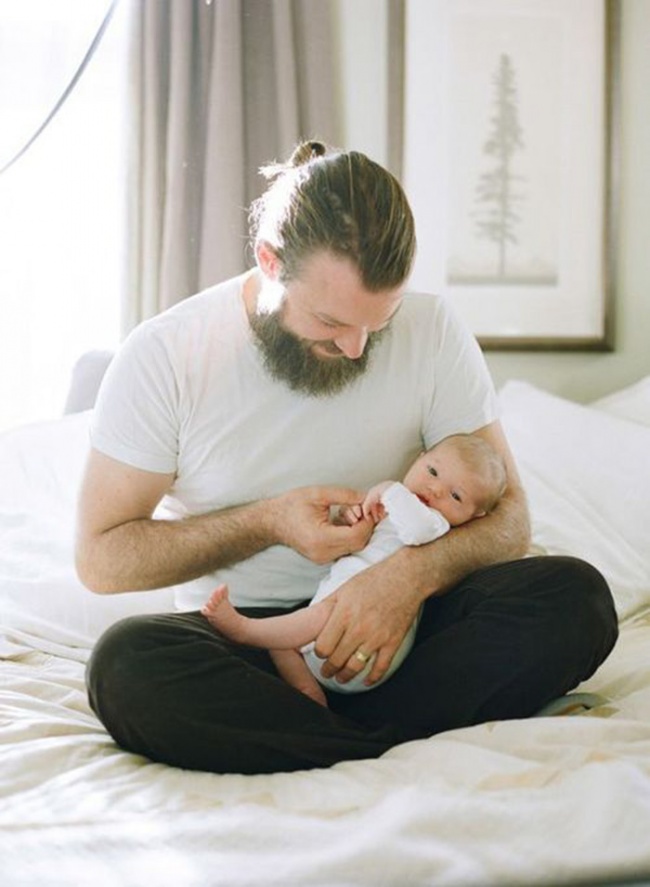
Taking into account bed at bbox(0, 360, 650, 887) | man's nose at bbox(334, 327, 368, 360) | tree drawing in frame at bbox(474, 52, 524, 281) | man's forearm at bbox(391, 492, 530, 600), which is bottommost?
bed at bbox(0, 360, 650, 887)

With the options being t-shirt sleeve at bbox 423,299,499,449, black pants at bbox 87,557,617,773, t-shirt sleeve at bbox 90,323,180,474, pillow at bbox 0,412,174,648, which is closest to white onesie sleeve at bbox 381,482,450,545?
black pants at bbox 87,557,617,773

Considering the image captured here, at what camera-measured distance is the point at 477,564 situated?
5.92 ft

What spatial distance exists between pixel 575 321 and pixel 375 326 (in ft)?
4.92

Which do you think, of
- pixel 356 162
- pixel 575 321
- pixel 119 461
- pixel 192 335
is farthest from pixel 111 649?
pixel 575 321

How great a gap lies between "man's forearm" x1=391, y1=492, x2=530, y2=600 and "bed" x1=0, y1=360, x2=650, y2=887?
0.23 metres

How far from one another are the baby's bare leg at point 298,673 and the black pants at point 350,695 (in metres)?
0.03

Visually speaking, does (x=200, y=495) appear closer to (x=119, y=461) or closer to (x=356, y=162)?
(x=119, y=461)

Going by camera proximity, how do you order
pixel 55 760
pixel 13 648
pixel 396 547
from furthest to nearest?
pixel 13 648 → pixel 396 547 → pixel 55 760

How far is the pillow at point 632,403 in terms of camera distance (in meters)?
2.81

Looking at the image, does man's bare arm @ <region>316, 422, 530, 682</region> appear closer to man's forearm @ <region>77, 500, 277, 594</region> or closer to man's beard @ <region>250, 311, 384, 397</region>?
man's forearm @ <region>77, 500, 277, 594</region>

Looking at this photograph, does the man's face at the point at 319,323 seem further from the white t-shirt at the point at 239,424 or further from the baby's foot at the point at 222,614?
the baby's foot at the point at 222,614

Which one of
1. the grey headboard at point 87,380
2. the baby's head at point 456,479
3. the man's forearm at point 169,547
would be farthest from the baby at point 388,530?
the grey headboard at point 87,380

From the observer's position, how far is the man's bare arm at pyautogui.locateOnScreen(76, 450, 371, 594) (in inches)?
69.2

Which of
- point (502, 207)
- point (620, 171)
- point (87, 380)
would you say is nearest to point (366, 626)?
point (87, 380)
